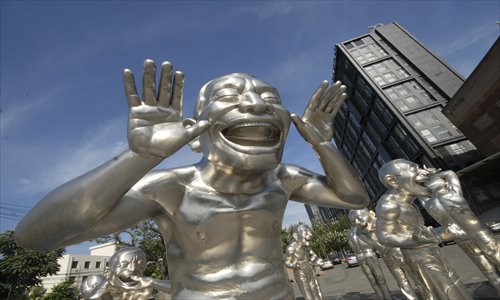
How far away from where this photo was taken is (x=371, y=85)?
24.2 meters

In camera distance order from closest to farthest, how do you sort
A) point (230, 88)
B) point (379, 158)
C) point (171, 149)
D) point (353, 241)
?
point (171, 149) < point (230, 88) < point (353, 241) < point (379, 158)

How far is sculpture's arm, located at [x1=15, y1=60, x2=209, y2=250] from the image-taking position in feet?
3.97

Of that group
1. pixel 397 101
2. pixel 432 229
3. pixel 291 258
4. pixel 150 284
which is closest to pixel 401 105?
pixel 397 101

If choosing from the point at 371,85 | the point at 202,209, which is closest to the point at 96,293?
the point at 202,209

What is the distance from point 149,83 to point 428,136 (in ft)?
78.1

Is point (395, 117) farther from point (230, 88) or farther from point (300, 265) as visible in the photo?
point (230, 88)

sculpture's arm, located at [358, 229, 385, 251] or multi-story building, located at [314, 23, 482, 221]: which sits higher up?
multi-story building, located at [314, 23, 482, 221]

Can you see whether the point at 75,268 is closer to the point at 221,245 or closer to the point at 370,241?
the point at 370,241

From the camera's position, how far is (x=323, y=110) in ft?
6.34

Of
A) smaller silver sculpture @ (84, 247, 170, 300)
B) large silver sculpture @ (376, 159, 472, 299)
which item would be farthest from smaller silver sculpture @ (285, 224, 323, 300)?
smaller silver sculpture @ (84, 247, 170, 300)

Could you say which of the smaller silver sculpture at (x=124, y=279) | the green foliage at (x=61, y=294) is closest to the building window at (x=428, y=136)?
the smaller silver sculpture at (x=124, y=279)

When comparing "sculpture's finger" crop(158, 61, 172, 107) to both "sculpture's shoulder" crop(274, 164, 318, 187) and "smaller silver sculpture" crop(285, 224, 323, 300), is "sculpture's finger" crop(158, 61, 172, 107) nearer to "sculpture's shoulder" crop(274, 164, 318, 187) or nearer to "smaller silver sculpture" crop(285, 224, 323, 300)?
"sculpture's shoulder" crop(274, 164, 318, 187)

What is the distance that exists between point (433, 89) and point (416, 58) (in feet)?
12.5

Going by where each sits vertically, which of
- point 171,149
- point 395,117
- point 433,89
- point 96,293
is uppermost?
point 433,89
